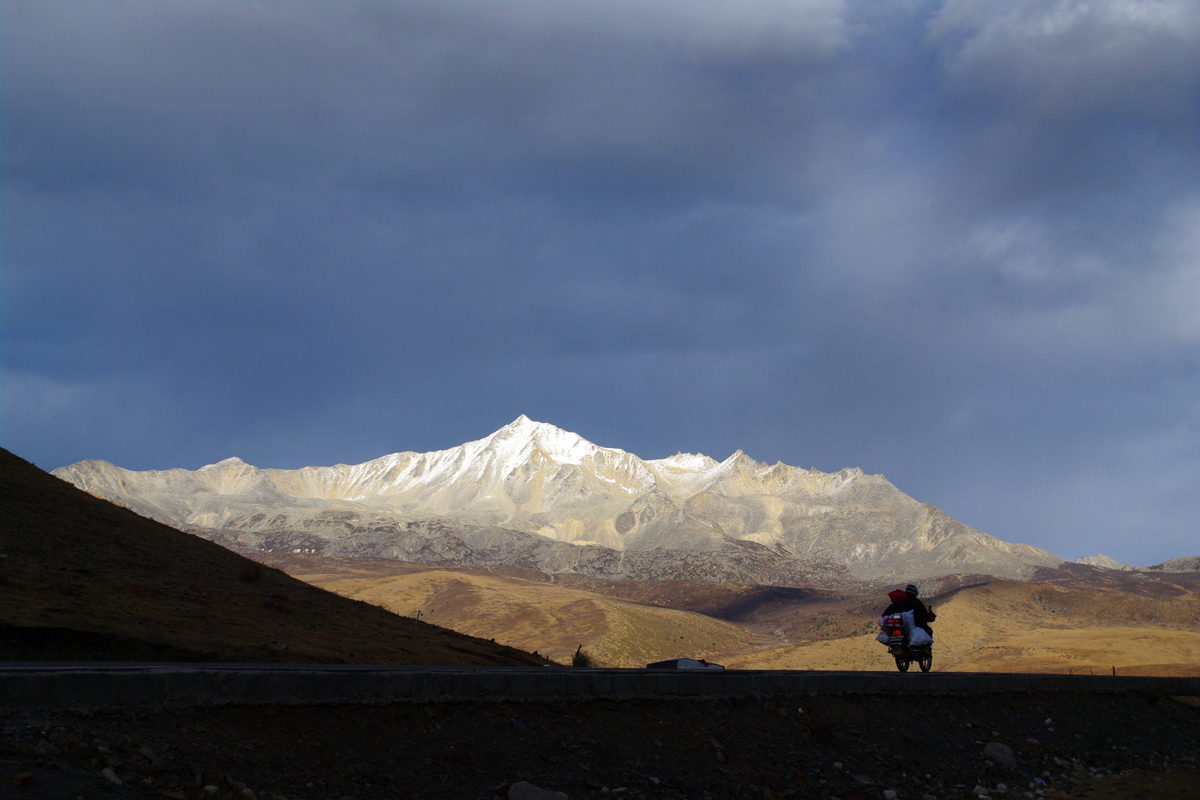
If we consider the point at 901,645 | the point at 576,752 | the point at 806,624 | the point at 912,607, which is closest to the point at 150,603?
the point at 576,752

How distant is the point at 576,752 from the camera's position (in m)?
10.2

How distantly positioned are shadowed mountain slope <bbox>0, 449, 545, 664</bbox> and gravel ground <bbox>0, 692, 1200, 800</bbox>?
8.78 m

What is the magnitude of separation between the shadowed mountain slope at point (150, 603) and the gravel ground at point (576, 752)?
346 inches

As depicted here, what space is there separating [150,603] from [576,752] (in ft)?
48.4

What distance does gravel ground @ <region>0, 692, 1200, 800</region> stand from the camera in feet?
23.9

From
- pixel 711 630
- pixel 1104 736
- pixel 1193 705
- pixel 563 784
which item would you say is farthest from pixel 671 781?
pixel 711 630

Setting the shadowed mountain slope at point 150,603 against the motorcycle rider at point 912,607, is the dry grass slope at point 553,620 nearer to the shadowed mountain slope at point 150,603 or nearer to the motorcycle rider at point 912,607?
the shadowed mountain slope at point 150,603

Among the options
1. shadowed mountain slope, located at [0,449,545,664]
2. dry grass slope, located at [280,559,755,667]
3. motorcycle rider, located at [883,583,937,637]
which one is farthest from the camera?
dry grass slope, located at [280,559,755,667]

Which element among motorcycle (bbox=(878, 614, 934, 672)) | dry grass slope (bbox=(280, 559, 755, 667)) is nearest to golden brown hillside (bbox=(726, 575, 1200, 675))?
dry grass slope (bbox=(280, 559, 755, 667))

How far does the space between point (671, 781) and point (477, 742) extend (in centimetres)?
252

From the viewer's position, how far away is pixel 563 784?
9.32 metres

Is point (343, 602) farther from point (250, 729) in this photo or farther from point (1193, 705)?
point (1193, 705)

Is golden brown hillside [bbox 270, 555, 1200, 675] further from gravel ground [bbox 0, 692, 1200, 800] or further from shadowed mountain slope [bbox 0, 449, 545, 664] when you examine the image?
gravel ground [bbox 0, 692, 1200, 800]

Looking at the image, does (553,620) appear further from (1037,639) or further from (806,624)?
(1037,639)
